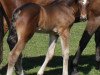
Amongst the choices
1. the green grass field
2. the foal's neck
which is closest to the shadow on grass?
the green grass field

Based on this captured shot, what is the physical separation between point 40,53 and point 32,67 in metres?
1.70

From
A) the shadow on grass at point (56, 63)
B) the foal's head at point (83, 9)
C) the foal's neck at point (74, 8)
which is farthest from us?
the shadow on grass at point (56, 63)

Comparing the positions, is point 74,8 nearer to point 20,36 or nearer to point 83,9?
point 83,9

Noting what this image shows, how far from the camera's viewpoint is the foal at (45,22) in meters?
6.68

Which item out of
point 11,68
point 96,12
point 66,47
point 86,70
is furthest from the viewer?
point 86,70

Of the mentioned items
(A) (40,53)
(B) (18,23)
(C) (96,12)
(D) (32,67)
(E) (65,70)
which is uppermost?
(B) (18,23)

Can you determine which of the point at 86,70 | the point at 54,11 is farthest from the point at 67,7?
the point at 86,70

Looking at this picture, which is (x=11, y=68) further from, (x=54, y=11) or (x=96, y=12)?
(x=96, y=12)

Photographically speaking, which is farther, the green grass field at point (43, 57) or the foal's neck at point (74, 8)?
the green grass field at point (43, 57)

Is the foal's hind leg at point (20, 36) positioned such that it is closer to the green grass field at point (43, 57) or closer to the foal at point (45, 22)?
the foal at point (45, 22)

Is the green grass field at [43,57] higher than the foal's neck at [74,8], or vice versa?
the foal's neck at [74,8]

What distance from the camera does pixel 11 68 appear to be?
668 cm

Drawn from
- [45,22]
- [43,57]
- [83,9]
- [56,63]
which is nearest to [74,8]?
[83,9]

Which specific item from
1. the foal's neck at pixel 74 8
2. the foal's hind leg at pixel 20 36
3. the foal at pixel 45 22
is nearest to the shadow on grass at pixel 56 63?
the foal at pixel 45 22
